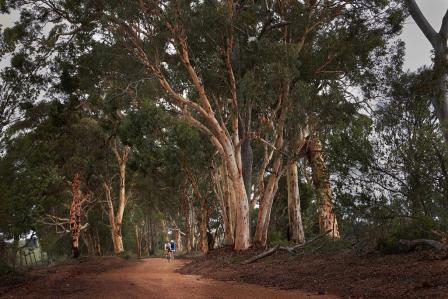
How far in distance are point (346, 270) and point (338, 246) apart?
4.77m

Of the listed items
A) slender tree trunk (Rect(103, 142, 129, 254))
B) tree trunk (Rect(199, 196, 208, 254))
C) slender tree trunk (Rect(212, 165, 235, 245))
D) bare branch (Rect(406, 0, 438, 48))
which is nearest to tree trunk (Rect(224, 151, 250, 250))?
slender tree trunk (Rect(212, 165, 235, 245))

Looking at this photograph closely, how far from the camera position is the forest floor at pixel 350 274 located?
767 centimetres

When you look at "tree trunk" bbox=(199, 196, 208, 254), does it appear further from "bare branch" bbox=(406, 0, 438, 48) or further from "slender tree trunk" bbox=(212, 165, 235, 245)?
"bare branch" bbox=(406, 0, 438, 48)

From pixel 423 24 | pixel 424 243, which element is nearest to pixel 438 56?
pixel 423 24

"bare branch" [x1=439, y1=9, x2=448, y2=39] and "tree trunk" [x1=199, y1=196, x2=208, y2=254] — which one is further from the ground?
"bare branch" [x1=439, y1=9, x2=448, y2=39]

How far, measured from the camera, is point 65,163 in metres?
25.5

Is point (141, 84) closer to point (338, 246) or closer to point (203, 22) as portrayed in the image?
point (203, 22)

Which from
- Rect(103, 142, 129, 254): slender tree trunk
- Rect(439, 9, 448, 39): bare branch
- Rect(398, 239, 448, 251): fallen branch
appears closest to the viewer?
Rect(398, 239, 448, 251): fallen branch

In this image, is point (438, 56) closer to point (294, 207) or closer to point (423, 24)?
point (423, 24)

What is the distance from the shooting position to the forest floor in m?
7.67

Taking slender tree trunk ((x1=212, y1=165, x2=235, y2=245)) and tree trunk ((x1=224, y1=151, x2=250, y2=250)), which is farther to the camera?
slender tree trunk ((x1=212, y1=165, x2=235, y2=245))

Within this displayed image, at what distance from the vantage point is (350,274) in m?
9.85

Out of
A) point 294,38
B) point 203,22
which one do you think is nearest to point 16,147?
point 203,22

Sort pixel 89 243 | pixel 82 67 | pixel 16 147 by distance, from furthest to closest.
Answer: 1. pixel 89 243
2. pixel 82 67
3. pixel 16 147
